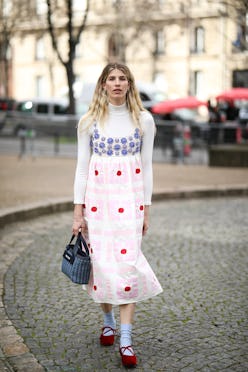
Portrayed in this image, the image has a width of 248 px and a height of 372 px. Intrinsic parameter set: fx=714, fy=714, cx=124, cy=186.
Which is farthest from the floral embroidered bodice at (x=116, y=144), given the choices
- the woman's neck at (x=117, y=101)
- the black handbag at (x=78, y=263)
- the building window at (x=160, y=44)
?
the building window at (x=160, y=44)

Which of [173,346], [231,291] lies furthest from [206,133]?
[173,346]

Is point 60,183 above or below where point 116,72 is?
below

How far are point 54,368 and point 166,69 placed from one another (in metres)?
45.6

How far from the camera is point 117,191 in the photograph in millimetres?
4102

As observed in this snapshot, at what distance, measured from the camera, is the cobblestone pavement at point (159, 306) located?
163 inches

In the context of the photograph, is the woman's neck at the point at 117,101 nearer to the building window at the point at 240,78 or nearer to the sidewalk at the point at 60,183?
the sidewalk at the point at 60,183

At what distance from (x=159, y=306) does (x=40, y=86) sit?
50508mm

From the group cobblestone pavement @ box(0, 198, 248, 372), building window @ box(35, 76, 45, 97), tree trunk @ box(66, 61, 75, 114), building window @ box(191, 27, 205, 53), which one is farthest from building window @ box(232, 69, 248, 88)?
cobblestone pavement @ box(0, 198, 248, 372)

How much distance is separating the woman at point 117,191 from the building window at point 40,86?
2000 inches

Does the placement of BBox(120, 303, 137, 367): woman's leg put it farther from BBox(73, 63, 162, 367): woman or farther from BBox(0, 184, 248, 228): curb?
BBox(0, 184, 248, 228): curb

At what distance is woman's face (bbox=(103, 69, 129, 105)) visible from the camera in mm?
4137

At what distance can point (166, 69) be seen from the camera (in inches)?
1913

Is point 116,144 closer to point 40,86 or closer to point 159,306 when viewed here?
point 159,306

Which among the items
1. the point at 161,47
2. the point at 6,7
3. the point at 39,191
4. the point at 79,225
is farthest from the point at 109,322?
the point at 161,47
